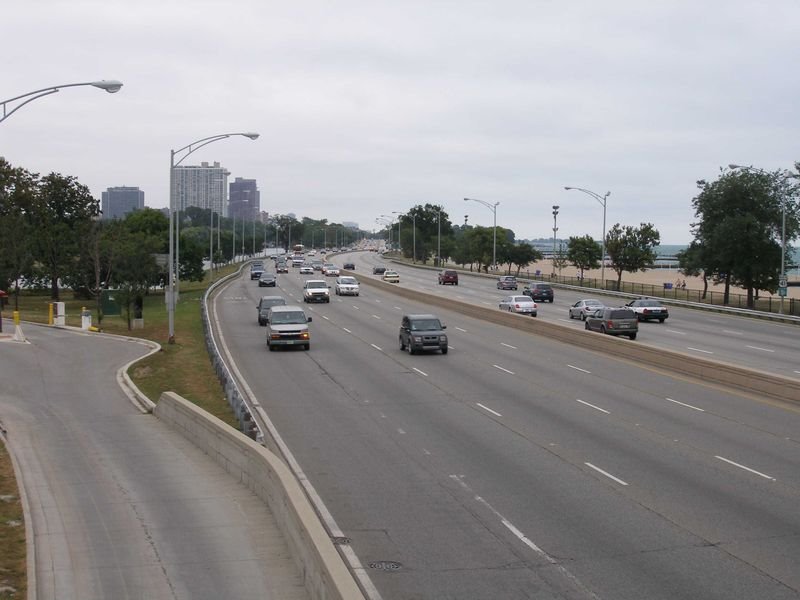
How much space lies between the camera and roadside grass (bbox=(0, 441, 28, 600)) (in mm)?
10555

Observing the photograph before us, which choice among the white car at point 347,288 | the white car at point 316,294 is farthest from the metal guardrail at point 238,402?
the white car at point 347,288

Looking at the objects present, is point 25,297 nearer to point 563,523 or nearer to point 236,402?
point 236,402

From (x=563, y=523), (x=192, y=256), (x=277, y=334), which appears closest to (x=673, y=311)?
(x=277, y=334)

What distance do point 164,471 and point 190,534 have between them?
13.8 ft

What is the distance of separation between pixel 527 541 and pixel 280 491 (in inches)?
134

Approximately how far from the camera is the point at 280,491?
12805 millimetres

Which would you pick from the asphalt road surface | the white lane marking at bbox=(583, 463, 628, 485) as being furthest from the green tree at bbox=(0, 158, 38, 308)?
the white lane marking at bbox=(583, 463, 628, 485)

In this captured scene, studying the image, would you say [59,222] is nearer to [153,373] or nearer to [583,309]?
[583,309]

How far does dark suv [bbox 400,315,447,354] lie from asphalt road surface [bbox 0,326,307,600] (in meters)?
12.6

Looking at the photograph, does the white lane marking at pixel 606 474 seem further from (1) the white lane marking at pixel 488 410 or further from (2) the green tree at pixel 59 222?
(2) the green tree at pixel 59 222

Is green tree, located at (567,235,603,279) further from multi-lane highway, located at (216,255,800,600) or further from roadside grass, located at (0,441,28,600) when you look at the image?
roadside grass, located at (0,441,28,600)

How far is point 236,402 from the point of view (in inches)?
823

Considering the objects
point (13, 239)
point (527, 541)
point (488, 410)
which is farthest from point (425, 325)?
point (13, 239)

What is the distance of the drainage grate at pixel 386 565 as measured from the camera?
36.7 ft
